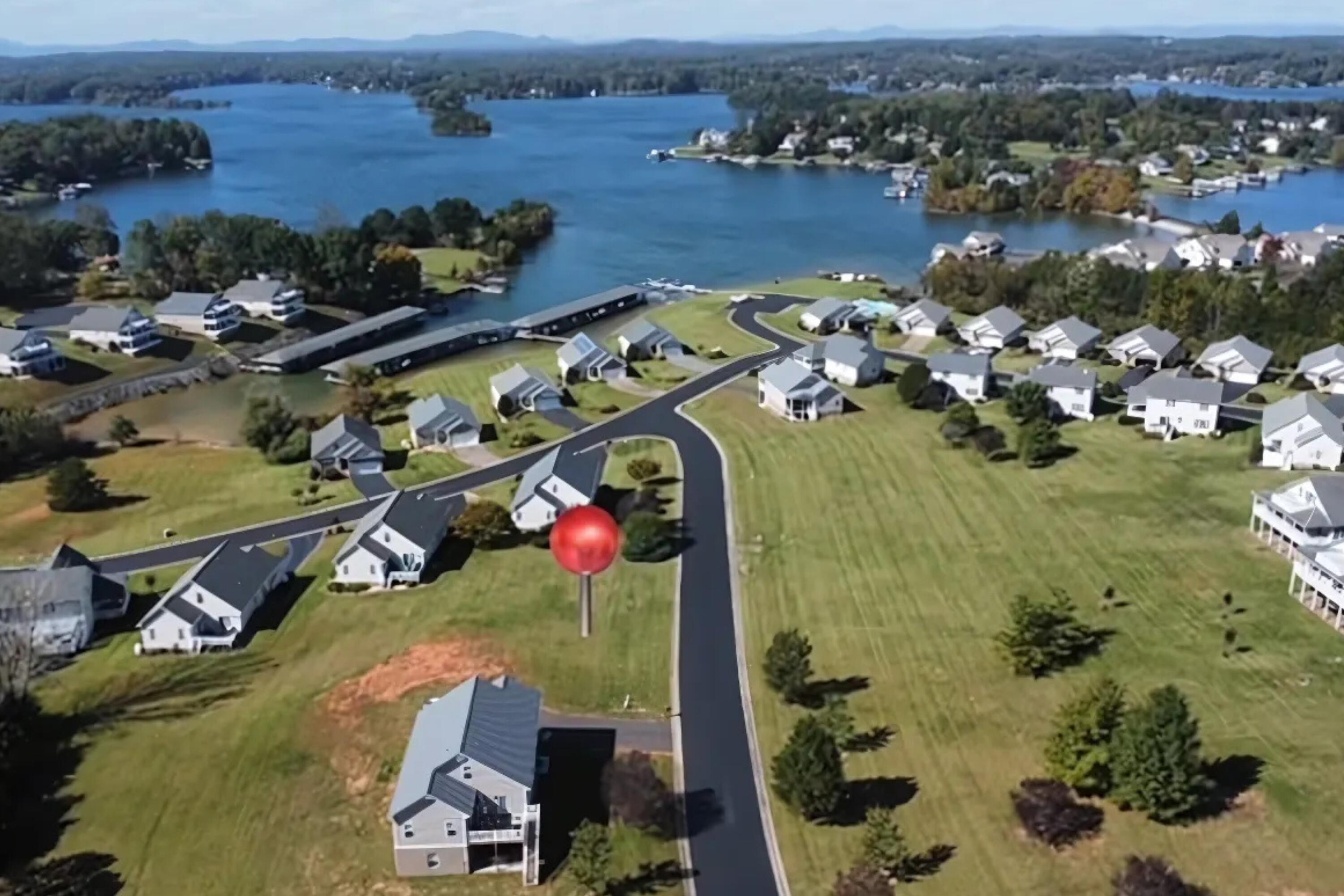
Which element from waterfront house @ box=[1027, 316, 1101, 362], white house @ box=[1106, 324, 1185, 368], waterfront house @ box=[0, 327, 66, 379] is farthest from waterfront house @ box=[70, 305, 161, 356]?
white house @ box=[1106, 324, 1185, 368]

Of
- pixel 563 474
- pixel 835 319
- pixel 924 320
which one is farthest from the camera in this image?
pixel 835 319

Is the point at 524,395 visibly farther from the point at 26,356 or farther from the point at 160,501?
the point at 26,356

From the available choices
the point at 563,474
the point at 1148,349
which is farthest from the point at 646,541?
the point at 1148,349

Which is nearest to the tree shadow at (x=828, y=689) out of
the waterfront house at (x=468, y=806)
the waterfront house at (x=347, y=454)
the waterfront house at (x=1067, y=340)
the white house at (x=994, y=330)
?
the waterfront house at (x=468, y=806)

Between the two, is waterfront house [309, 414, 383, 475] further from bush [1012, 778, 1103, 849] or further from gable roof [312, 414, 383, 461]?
bush [1012, 778, 1103, 849]

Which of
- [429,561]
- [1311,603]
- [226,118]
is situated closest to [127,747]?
[429,561]

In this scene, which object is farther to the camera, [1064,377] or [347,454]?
[1064,377]
